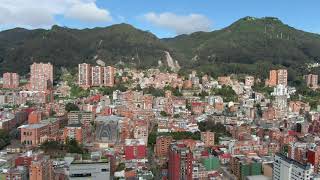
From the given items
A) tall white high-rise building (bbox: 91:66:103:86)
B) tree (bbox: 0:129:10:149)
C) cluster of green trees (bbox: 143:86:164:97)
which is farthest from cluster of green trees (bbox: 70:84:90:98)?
tree (bbox: 0:129:10:149)

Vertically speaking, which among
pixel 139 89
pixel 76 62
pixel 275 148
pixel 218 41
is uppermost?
pixel 218 41

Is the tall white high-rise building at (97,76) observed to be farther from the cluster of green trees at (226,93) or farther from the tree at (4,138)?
the tree at (4,138)

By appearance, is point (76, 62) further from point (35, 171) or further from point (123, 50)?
point (35, 171)

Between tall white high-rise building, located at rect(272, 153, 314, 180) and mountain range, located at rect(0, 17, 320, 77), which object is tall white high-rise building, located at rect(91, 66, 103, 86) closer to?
mountain range, located at rect(0, 17, 320, 77)

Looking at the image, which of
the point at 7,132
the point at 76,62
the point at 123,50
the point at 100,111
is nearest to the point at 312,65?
the point at 123,50

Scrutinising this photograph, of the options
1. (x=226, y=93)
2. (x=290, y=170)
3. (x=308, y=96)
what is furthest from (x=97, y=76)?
(x=290, y=170)

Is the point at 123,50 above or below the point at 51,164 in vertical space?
above

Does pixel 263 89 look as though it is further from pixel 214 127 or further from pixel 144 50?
pixel 144 50
